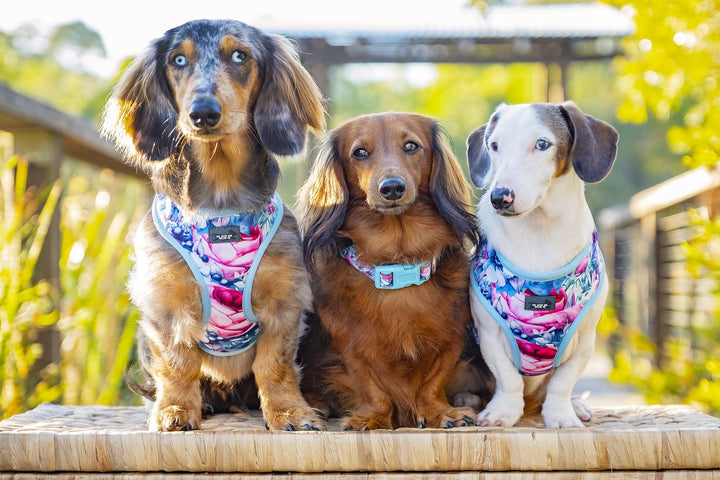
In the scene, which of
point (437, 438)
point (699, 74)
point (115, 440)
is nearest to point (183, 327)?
point (115, 440)

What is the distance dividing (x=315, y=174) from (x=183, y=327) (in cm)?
67

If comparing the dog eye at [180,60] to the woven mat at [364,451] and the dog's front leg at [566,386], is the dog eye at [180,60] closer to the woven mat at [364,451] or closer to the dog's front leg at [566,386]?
the woven mat at [364,451]

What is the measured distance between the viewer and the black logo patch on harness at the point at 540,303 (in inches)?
89.5

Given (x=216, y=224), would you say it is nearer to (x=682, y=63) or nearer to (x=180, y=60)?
(x=180, y=60)

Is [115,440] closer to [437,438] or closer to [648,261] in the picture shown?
[437,438]

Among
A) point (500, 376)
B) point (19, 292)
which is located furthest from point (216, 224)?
point (19, 292)

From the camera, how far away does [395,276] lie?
2367 mm

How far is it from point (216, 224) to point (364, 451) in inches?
30.2

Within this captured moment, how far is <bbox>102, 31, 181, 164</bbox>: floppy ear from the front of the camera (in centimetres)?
234

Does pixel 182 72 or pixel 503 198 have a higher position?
pixel 182 72

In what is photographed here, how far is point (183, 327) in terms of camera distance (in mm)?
2285

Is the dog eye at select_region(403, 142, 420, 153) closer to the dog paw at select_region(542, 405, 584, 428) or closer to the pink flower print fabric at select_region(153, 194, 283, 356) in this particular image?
the pink flower print fabric at select_region(153, 194, 283, 356)

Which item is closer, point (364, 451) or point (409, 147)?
point (364, 451)

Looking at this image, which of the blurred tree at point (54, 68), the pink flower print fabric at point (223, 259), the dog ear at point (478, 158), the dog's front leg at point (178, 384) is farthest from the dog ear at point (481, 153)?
the blurred tree at point (54, 68)
